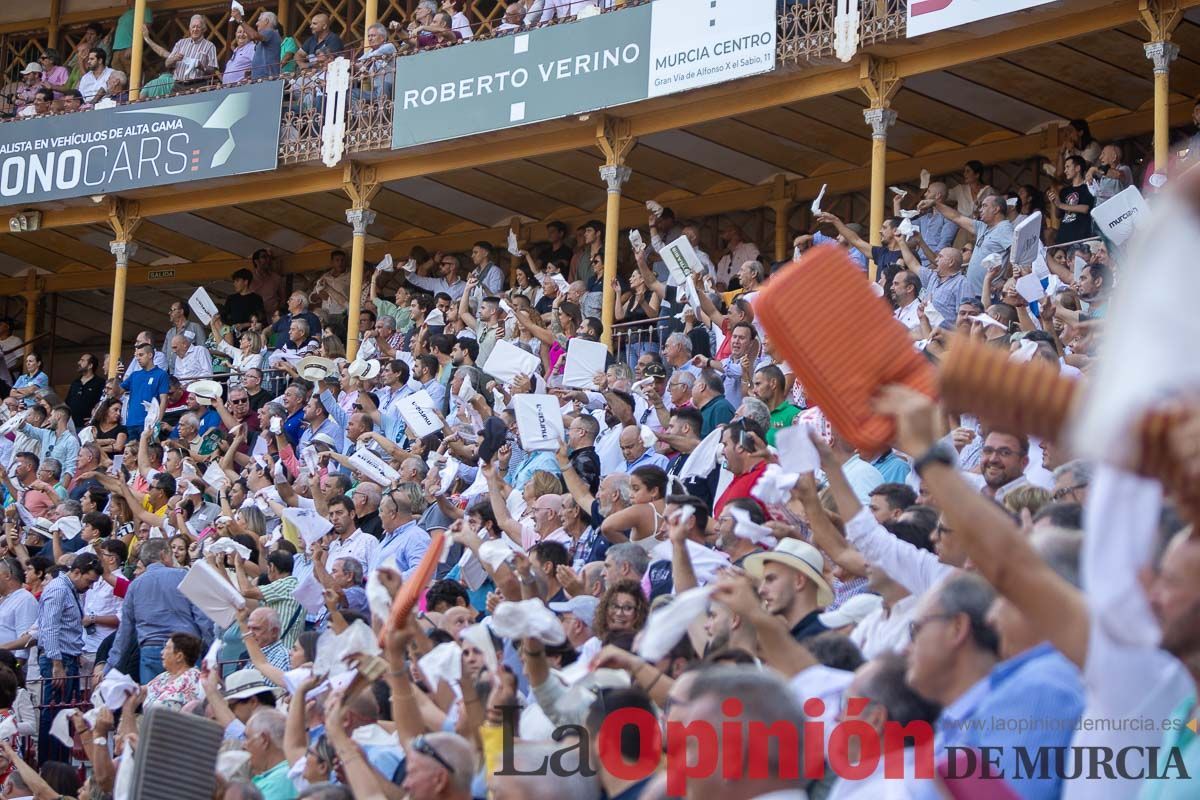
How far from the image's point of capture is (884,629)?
4.68 metres

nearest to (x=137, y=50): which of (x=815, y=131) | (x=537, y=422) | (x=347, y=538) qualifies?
(x=815, y=131)

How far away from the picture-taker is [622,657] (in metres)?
4.43

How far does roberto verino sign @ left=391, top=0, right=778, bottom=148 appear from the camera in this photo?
1377 cm

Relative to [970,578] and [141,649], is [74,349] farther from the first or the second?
[970,578]

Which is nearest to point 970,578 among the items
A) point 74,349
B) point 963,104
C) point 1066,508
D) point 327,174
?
point 1066,508

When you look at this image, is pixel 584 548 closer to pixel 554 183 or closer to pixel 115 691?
pixel 115 691

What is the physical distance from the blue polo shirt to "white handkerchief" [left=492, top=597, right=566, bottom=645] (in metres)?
11.8

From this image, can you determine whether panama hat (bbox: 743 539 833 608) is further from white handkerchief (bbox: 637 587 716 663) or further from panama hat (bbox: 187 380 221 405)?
panama hat (bbox: 187 380 221 405)

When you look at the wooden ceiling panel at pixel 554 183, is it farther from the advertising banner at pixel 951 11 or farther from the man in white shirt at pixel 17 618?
the man in white shirt at pixel 17 618

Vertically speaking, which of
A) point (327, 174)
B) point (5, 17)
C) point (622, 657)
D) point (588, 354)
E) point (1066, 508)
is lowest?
point (622, 657)

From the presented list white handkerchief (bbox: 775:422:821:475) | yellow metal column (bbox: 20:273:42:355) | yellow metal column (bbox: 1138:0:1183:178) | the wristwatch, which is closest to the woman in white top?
yellow metal column (bbox: 20:273:42:355)

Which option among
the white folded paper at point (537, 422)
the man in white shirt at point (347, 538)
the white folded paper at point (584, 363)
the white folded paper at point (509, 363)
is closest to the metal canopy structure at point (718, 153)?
the white folded paper at point (584, 363)

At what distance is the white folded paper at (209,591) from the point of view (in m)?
7.57

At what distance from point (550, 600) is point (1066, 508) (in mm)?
3581
